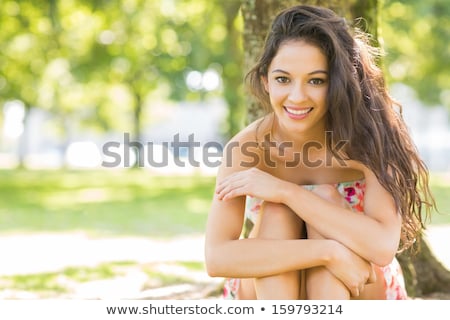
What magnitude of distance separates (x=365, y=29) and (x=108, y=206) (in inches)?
→ 410

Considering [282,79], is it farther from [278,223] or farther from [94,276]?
[94,276]

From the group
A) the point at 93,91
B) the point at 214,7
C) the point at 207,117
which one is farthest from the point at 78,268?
the point at 207,117

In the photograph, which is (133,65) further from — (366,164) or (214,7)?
(366,164)

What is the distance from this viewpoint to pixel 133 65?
23922 millimetres

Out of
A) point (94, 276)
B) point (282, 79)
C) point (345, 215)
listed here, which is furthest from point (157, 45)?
point (345, 215)

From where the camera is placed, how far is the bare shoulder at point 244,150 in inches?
135

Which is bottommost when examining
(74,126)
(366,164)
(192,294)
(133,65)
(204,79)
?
(192,294)

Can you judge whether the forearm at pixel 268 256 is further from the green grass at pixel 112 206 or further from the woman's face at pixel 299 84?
the green grass at pixel 112 206

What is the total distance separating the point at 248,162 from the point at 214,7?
48.3 ft

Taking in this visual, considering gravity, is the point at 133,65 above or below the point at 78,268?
above

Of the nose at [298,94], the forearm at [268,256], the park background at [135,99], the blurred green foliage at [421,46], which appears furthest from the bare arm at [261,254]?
the blurred green foliage at [421,46]

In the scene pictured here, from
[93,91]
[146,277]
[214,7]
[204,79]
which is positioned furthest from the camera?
[93,91]

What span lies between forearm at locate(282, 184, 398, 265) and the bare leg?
0.09 meters

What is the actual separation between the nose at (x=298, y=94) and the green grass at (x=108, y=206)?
7.02 meters
